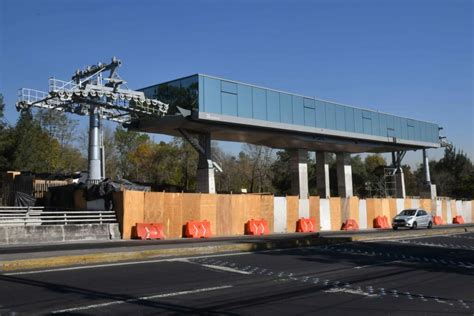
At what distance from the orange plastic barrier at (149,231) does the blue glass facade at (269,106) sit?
11.0 m

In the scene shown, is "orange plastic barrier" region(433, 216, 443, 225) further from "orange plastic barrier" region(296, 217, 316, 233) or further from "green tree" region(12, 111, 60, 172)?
"green tree" region(12, 111, 60, 172)

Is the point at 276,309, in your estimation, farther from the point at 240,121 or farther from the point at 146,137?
the point at 146,137

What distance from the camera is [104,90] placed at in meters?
32.2

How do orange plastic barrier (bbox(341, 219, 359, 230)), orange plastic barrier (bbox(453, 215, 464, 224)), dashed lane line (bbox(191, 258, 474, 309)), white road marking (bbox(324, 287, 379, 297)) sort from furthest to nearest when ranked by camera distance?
1. orange plastic barrier (bbox(453, 215, 464, 224))
2. orange plastic barrier (bbox(341, 219, 359, 230))
3. white road marking (bbox(324, 287, 379, 297))
4. dashed lane line (bbox(191, 258, 474, 309))

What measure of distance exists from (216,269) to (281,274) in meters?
1.70

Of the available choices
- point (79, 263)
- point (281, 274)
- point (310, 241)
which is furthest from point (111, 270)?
point (310, 241)

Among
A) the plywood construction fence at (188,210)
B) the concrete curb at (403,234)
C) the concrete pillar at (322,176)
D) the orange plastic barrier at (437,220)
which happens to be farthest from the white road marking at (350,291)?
the orange plastic barrier at (437,220)

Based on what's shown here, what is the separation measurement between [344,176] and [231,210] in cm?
A: 2488

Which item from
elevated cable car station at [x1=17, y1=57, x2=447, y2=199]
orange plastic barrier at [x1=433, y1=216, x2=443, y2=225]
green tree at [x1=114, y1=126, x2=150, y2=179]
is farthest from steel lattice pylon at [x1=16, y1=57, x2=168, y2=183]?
green tree at [x1=114, y1=126, x2=150, y2=179]

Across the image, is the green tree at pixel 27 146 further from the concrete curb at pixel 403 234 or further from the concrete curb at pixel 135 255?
the concrete curb at pixel 135 255

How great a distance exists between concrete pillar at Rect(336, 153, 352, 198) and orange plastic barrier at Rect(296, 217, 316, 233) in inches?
698

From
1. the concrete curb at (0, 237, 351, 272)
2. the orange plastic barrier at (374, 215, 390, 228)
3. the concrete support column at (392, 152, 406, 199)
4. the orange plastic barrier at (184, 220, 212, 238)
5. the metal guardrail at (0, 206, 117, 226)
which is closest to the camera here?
the concrete curb at (0, 237, 351, 272)

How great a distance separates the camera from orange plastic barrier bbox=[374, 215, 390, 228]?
4109cm

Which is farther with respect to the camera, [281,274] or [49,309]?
[281,274]
